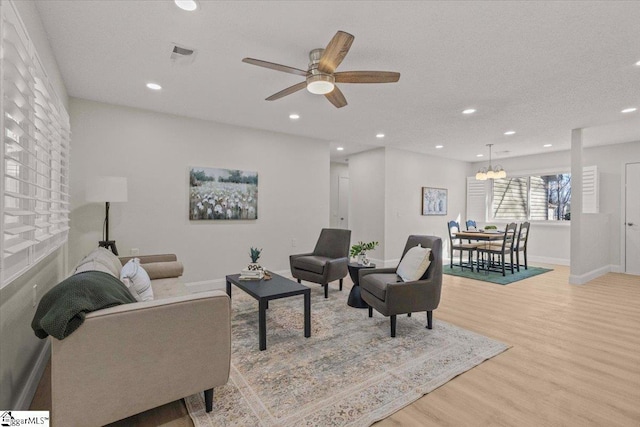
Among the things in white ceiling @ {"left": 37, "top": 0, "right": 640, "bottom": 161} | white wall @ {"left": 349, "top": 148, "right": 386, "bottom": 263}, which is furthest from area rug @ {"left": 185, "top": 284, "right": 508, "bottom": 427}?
white wall @ {"left": 349, "top": 148, "right": 386, "bottom": 263}

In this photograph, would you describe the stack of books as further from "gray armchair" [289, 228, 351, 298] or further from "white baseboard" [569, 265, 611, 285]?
"white baseboard" [569, 265, 611, 285]

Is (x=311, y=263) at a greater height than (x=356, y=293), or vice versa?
(x=311, y=263)

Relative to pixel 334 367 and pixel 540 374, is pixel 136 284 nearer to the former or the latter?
pixel 334 367

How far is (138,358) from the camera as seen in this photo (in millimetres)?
1585

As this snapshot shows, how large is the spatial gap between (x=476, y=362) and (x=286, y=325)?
5.78 ft

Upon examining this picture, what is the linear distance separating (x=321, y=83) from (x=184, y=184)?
287 cm

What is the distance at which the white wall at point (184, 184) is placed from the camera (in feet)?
12.5

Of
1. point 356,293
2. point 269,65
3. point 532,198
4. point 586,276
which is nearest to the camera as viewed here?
point 269,65

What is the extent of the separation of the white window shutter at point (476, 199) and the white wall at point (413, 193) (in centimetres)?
20

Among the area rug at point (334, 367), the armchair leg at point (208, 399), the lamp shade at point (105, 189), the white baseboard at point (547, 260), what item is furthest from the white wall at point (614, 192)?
the lamp shade at point (105, 189)

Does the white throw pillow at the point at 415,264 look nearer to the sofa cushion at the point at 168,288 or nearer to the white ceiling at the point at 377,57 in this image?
the white ceiling at the point at 377,57

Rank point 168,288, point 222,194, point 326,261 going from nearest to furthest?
point 168,288 → point 326,261 → point 222,194

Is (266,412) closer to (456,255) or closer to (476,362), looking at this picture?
(476,362)

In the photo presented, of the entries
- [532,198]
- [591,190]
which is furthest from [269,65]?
[532,198]
